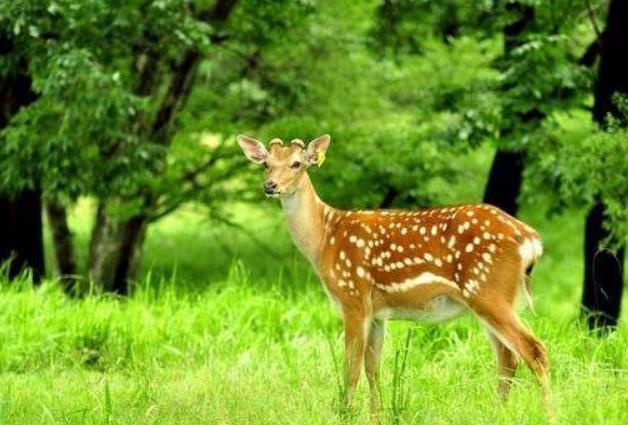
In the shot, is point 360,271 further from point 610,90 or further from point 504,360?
point 610,90

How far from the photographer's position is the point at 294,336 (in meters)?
9.75

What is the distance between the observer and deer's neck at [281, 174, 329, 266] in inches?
305

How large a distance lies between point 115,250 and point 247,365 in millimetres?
7123

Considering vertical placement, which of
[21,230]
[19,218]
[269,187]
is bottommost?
[21,230]

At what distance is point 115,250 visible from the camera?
50.5ft

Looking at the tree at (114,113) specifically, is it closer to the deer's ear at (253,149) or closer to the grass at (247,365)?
the grass at (247,365)

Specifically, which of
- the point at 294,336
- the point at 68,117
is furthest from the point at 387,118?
the point at 294,336

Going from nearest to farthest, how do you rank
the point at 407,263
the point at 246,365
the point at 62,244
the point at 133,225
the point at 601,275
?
the point at 407,263 → the point at 246,365 → the point at 601,275 → the point at 133,225 → the point at 62,244

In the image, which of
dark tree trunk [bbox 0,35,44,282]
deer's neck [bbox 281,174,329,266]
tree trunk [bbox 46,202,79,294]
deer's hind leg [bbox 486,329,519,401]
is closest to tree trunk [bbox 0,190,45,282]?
dark tree trunk [bbox 0,35,44,282]

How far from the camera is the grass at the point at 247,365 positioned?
22.3ft

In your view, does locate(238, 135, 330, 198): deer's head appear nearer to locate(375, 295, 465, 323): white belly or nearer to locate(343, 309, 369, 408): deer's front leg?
locate(343, 309, 369, 408): deer's front leg

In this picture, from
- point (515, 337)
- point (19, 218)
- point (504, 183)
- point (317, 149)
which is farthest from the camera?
point (19, 218)

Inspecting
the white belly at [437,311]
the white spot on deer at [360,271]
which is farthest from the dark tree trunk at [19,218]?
the white belly at [437,311]

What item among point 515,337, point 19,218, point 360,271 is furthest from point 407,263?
point 19,218
